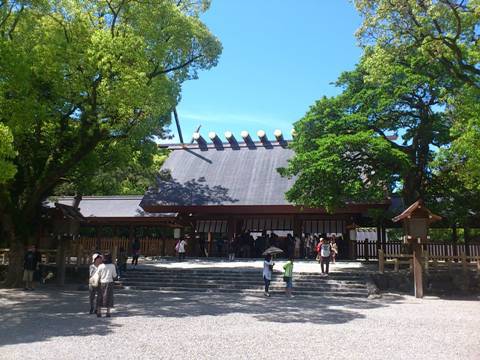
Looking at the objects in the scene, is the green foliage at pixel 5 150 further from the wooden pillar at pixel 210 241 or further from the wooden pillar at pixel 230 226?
the wooden pillar at pixel 210 241

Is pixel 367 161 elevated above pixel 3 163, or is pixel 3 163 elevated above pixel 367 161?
pixel 367 161

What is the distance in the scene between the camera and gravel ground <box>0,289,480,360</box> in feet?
23.2

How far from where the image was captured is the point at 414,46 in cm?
1463

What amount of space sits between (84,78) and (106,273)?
6.82m

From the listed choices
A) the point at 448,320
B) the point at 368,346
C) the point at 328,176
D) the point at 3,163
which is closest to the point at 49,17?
the point at 3,163

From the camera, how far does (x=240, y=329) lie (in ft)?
29.1

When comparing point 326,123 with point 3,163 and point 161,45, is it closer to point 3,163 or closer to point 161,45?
point 161,45

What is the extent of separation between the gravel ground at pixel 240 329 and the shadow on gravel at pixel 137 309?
2 cm

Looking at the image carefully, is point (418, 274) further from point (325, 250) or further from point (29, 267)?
point (29, 267)

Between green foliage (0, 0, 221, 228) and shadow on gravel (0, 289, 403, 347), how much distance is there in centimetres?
501

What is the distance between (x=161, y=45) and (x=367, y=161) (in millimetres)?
9024

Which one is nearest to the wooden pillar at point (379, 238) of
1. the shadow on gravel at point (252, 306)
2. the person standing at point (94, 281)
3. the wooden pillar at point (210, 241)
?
the shadow on gravel at point (252, 306)

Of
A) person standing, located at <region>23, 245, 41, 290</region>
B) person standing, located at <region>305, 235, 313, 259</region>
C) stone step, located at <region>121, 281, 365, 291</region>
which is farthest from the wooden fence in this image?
person standing, located at <region>23, 245, 41, 290</region>

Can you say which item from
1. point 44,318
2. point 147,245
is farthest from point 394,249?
point 44,318
